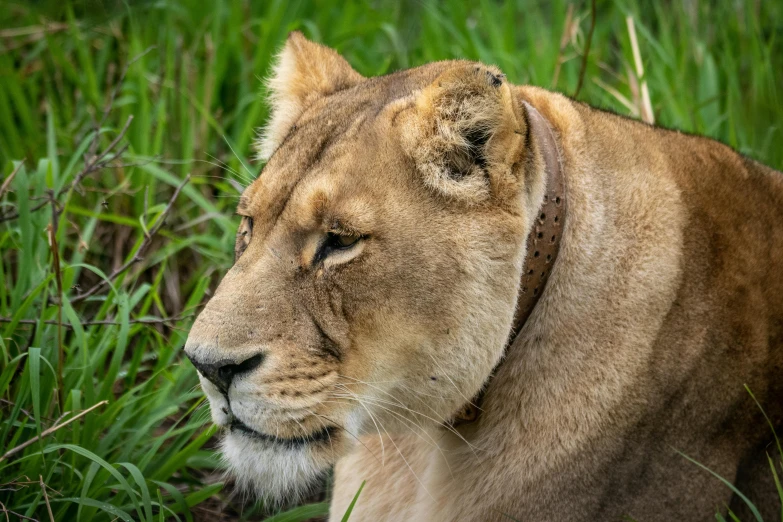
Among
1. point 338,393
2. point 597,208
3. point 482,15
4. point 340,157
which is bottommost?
point 482,15

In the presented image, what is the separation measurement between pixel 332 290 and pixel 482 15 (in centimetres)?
357

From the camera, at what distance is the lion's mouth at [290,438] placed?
7.76 feet

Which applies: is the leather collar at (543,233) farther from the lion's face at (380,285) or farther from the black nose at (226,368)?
the black nose at (226,368)

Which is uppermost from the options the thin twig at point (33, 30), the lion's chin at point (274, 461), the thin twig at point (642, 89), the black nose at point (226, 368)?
the thin twig at point (33, 30)

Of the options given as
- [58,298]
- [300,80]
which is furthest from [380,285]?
[58,298]

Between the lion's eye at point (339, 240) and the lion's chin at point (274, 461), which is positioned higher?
the lion's eye at point (339, 240)

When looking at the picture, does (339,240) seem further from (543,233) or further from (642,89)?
(642,89)

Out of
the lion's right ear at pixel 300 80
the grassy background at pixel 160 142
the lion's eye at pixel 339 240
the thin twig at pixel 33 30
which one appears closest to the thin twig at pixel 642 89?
the grassy background at pixel 160 142

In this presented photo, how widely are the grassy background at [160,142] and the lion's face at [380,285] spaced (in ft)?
2.01

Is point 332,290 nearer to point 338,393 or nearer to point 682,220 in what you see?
point 338,393

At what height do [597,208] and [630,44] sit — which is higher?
[597,208]

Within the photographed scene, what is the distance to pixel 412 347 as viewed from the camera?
2.34 metres

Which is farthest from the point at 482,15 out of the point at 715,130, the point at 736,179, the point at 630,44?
the point at 736,179

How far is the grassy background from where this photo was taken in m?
3.01
